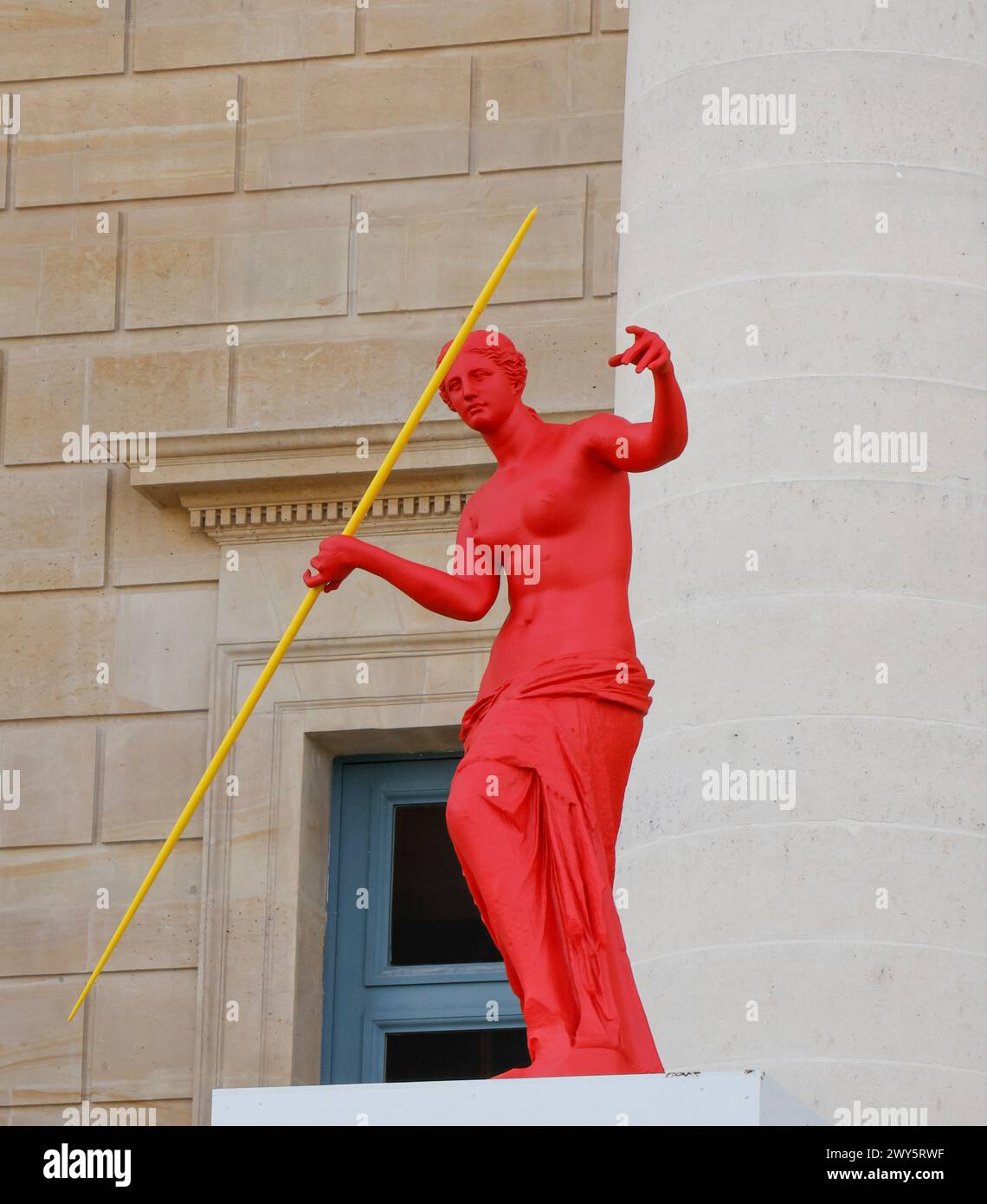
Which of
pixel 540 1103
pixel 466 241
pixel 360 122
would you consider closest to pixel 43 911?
pixel 466 241

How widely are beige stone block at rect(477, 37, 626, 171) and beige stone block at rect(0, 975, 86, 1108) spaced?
13.3ft

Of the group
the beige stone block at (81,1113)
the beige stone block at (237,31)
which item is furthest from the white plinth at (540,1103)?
the beige stone block at (237,31)

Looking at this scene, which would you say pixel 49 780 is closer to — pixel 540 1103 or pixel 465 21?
pixel 465 21

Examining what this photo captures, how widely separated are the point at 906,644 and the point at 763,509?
0.64m

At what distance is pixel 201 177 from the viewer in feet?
45.4

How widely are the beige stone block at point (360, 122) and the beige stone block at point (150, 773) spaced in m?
2.52

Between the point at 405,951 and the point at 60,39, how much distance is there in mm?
4554

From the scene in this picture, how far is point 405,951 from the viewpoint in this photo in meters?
13.1

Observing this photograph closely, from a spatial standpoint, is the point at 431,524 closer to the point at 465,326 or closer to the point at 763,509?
the point at 763,509

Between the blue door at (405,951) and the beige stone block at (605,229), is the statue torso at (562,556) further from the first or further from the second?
the beige stone block at (605,229)

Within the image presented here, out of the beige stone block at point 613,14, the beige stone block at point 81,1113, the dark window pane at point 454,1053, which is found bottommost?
the beige stone block at point 81,1113

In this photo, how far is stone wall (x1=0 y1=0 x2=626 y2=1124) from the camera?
1291 centimetres

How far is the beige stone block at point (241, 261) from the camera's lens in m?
13.6
